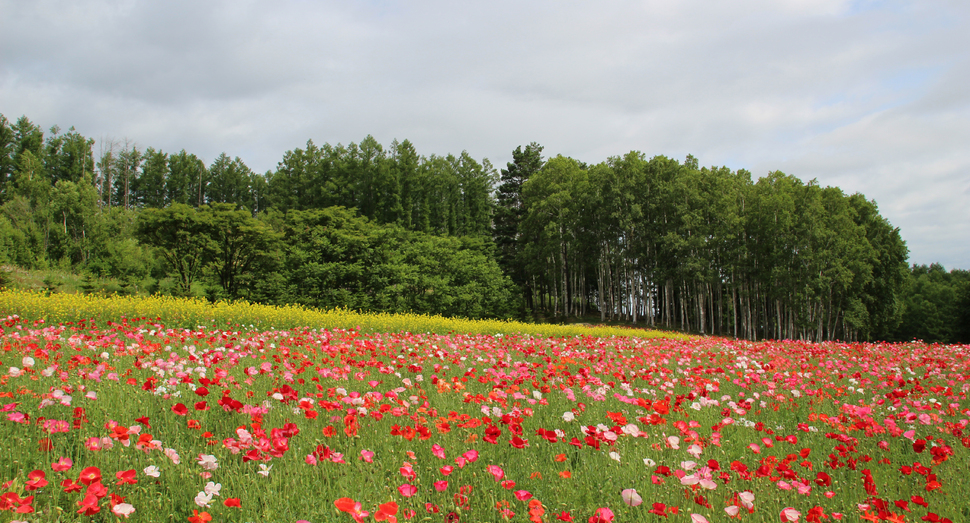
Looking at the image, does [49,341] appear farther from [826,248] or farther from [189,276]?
[826,248]

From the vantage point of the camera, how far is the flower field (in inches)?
81.8

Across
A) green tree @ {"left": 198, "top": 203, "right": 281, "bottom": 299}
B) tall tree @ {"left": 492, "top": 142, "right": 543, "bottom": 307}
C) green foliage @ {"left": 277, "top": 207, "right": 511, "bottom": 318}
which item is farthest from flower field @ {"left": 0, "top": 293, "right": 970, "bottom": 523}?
tall tree @ {"left": 492, "top": 142, "right": 543, "bottom": 307}

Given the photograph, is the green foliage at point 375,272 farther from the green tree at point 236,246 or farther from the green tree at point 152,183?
the green tree at point 152,183

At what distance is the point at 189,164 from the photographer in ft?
187

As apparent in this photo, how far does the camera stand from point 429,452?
2.83 m

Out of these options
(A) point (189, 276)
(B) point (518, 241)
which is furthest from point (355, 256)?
(B) point (518, 241)

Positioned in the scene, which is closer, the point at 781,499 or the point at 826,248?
the point at 781,499

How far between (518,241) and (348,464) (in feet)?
116

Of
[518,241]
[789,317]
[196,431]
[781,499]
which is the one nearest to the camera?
[781,499]

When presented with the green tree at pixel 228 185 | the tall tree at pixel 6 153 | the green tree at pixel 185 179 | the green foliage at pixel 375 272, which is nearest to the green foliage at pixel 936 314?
the green foliage at pixel 375 272

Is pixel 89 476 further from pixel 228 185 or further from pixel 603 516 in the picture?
pixel 228 185

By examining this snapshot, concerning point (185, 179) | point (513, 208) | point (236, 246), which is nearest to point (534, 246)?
point (513, 208)

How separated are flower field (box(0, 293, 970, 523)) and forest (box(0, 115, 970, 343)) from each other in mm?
19053

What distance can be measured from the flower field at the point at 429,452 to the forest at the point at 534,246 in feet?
62.5
